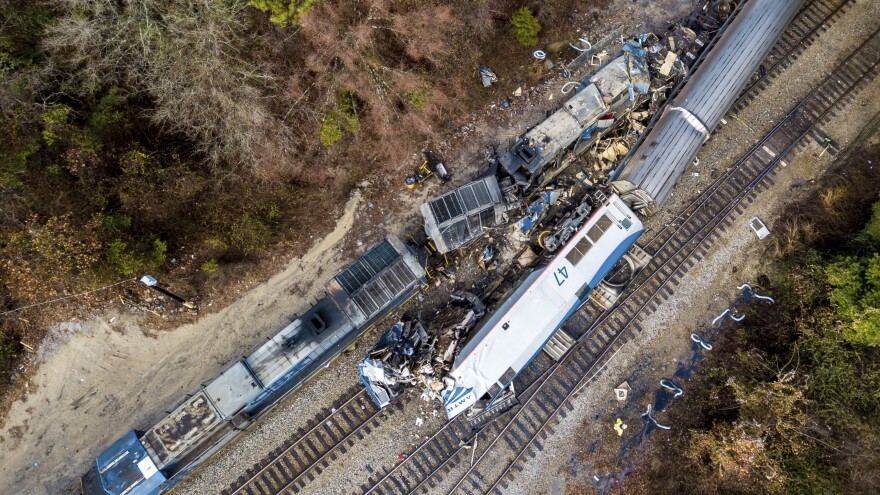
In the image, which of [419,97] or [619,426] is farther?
[419,97]

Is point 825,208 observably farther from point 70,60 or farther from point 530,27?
point 70,60

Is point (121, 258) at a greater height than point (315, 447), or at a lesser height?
greater

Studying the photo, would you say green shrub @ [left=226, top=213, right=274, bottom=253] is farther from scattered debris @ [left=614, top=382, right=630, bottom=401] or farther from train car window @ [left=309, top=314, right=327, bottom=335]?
scattered debris @ [left=614, top=382, right=630, bottom=401]

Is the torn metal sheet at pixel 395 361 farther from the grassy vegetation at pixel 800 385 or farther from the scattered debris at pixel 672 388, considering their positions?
the grassy vegetation at pixel 800 385

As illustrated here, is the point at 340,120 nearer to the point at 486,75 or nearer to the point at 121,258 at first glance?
the point at 486,75

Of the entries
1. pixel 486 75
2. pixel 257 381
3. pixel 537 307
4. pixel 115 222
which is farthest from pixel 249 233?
pixel 486 75

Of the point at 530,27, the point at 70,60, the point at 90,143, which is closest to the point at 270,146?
the point at 90,143

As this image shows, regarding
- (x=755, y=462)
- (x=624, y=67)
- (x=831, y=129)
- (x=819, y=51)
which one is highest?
(x=624, y=67)
